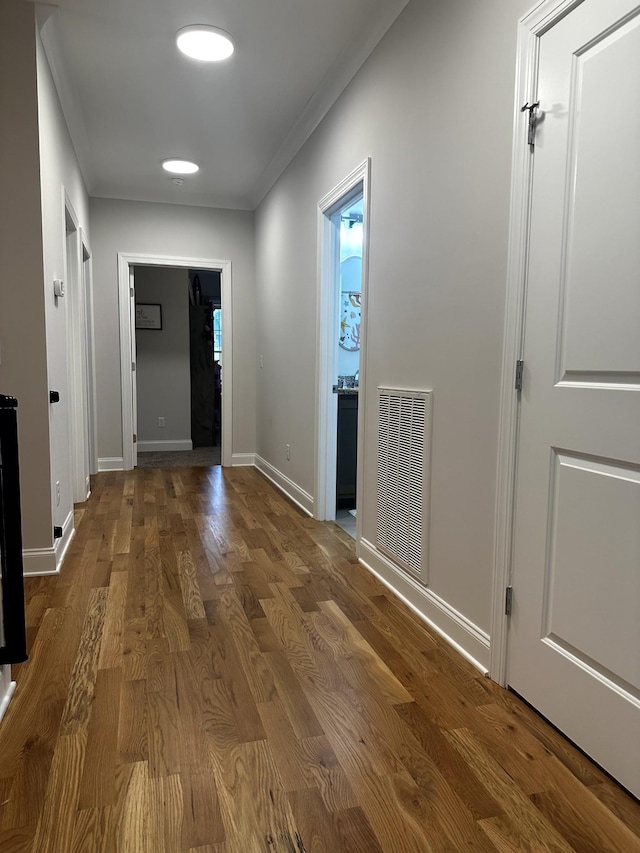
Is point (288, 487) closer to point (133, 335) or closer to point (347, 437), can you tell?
point (347, 437)

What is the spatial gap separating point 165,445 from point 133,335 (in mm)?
1785

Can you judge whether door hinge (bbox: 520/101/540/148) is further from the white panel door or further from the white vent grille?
the white vent grille

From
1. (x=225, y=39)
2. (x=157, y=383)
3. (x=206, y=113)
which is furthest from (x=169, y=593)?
(x=157, y=383)

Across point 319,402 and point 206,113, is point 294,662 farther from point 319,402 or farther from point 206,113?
point 206,113

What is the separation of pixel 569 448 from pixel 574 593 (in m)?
0.38

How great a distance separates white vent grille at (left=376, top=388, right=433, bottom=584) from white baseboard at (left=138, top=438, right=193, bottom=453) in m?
4.51

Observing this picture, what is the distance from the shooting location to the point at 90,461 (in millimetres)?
5008

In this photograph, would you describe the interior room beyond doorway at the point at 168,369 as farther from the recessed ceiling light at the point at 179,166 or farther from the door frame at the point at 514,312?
the door frame at the point at 514,312

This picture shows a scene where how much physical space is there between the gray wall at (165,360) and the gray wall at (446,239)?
153 inches

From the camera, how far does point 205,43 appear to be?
108 inches

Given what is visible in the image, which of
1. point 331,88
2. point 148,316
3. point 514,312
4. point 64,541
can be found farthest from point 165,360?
point 514,312

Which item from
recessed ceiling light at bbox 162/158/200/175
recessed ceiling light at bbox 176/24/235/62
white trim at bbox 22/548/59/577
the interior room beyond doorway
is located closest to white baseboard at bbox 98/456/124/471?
the interior room beyond doorway

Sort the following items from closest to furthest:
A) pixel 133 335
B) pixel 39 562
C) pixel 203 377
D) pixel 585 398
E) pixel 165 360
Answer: pixel 585 398
pixel 39 562
pixel 133 335
pixel 165 360
pixel 203 377

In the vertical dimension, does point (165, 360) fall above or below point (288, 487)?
above
